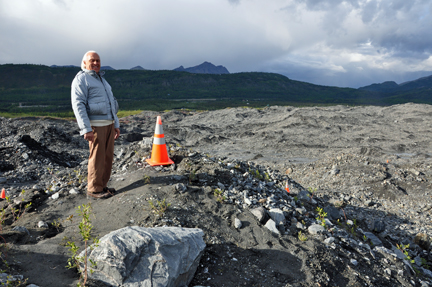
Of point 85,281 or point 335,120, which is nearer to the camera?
point 85,281

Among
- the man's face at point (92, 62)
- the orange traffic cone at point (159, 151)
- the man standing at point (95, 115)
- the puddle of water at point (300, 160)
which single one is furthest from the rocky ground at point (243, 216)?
the puddle of water at point (300, 160)

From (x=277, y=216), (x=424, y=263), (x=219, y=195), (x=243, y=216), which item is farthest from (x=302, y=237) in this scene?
(x=424, y=263)

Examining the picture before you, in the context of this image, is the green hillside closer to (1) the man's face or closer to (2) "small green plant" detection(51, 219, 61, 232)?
(1) the man's face

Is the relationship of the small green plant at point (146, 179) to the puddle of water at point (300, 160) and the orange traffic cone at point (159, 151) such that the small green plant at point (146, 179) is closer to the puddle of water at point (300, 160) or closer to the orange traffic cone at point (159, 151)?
the orange traffic cone at point (159, 151)

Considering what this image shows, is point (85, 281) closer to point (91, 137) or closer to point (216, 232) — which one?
point (216, 232)

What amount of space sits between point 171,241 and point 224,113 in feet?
103

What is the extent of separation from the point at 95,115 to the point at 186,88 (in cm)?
11502

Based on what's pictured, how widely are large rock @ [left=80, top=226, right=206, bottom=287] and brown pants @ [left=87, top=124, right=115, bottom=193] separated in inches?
90.3

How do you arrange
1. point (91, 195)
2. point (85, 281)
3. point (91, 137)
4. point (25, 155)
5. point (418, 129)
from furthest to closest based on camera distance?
point (418, 129)
point (25, 155)
point (91, 195)
point (91, 137)
point (85, 281)

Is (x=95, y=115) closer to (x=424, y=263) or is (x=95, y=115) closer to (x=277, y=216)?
(x=277, y=216)

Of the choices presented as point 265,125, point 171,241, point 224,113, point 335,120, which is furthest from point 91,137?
point 224,113

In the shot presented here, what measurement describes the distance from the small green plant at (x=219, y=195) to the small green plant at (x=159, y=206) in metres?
0.97

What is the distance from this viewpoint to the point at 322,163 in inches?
477

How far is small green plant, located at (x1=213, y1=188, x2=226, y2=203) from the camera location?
487 cm
